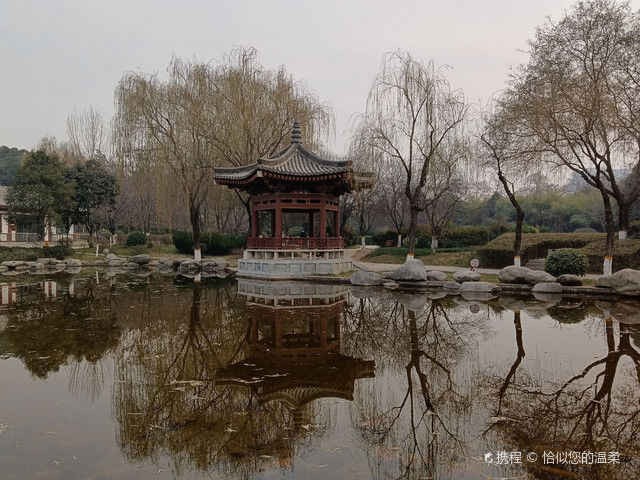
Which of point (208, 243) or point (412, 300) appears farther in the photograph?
point (208, 243)

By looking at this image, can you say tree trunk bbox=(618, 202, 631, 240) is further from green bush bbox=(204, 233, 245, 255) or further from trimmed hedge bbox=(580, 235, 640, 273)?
green bush bbox=(204, 233, 245, 255)

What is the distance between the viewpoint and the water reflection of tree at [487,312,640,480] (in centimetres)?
325

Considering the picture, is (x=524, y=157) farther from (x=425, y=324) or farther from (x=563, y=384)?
(x=563, y=384)

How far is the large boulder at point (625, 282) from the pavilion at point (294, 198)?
26.8 ft

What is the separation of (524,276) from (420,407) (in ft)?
30.8

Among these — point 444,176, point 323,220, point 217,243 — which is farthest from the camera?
point 217,243

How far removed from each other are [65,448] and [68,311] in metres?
6.85

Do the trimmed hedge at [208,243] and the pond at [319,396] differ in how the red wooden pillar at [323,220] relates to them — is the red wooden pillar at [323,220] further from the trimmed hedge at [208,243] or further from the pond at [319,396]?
the trimmed hedge at [208,243]

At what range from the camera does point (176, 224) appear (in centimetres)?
3378

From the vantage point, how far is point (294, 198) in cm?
1647

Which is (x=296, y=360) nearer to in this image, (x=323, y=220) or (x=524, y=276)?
(x=524, y=276)

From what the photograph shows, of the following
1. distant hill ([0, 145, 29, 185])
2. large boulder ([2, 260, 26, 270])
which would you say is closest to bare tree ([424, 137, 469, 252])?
large boulder ([2, 260, 26, 270])

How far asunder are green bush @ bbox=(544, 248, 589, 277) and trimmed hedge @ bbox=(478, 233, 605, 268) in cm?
420

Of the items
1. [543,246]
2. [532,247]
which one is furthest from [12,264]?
[543,246]
